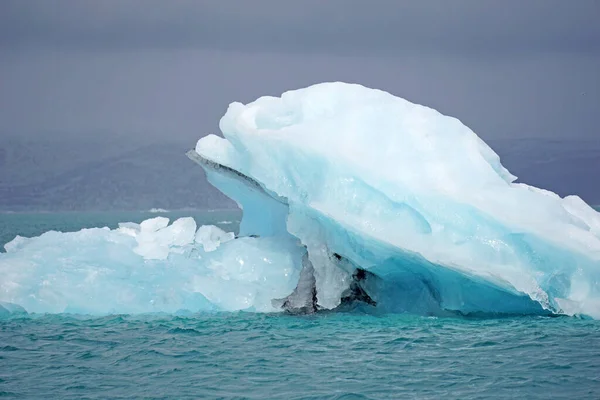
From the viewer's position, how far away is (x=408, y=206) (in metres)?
13.8

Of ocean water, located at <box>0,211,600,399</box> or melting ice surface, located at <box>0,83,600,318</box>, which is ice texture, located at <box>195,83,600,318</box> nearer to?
melting ice surface, located at <box>0,83,600,318</box>

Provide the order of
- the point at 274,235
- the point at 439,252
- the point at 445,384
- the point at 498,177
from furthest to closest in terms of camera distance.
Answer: the point at 274,235 → the point at 498,177 → the point at 439,252 → the point at 445,384

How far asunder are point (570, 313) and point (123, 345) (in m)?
7.00

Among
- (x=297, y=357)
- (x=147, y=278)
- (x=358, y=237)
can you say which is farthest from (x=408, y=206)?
(x=147, y=278)

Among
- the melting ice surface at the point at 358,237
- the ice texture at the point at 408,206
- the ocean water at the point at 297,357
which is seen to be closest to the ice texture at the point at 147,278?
the melting ice surface at the point at 358,237

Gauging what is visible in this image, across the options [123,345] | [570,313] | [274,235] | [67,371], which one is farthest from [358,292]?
[67,371]

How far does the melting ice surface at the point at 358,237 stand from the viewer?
13.5m

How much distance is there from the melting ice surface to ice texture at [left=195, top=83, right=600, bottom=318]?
0.08 ft

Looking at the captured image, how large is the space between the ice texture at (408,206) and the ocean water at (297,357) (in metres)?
0.66

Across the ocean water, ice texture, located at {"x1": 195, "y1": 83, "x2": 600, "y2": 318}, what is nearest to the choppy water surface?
the ocean water

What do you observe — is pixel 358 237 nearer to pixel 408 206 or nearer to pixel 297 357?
pixel 408 206

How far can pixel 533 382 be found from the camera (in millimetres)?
10172

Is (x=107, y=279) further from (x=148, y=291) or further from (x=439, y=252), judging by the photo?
(x=439, y=252)

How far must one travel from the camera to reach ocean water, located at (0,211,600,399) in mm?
10094
